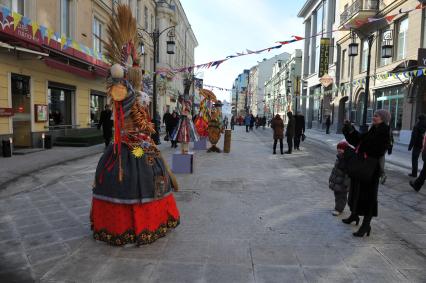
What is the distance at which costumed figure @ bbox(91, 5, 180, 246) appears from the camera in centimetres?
385

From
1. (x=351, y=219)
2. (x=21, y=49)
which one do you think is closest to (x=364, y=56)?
(x=21, y=49)

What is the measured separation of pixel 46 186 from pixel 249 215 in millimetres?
4329

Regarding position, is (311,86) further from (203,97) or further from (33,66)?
(33,66)

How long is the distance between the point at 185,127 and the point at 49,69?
24.2 ft

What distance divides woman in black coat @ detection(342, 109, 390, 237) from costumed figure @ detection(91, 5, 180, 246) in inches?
96.0

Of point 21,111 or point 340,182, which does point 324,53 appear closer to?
point 21,111

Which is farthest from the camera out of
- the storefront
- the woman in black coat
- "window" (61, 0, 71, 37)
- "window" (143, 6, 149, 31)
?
"window" (143, 6, 149, 31)

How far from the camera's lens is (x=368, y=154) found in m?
4.25

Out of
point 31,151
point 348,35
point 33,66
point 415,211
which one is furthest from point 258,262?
point 348,35

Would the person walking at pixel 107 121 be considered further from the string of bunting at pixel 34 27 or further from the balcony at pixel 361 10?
the balcony at pixel 361 10

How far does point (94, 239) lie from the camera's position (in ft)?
13.6

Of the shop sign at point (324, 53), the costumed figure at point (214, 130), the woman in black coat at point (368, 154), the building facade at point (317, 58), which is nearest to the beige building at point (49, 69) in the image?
the costumed figure at point (214, 130)

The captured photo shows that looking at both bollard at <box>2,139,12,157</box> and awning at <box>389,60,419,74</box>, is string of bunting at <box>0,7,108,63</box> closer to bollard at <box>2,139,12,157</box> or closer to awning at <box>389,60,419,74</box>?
bollard at <box>2,139,12,157</box>

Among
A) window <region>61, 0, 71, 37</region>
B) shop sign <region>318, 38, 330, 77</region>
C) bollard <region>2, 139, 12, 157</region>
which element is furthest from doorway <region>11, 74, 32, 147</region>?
shop sign <region>318, 38, 330, 77</region>
